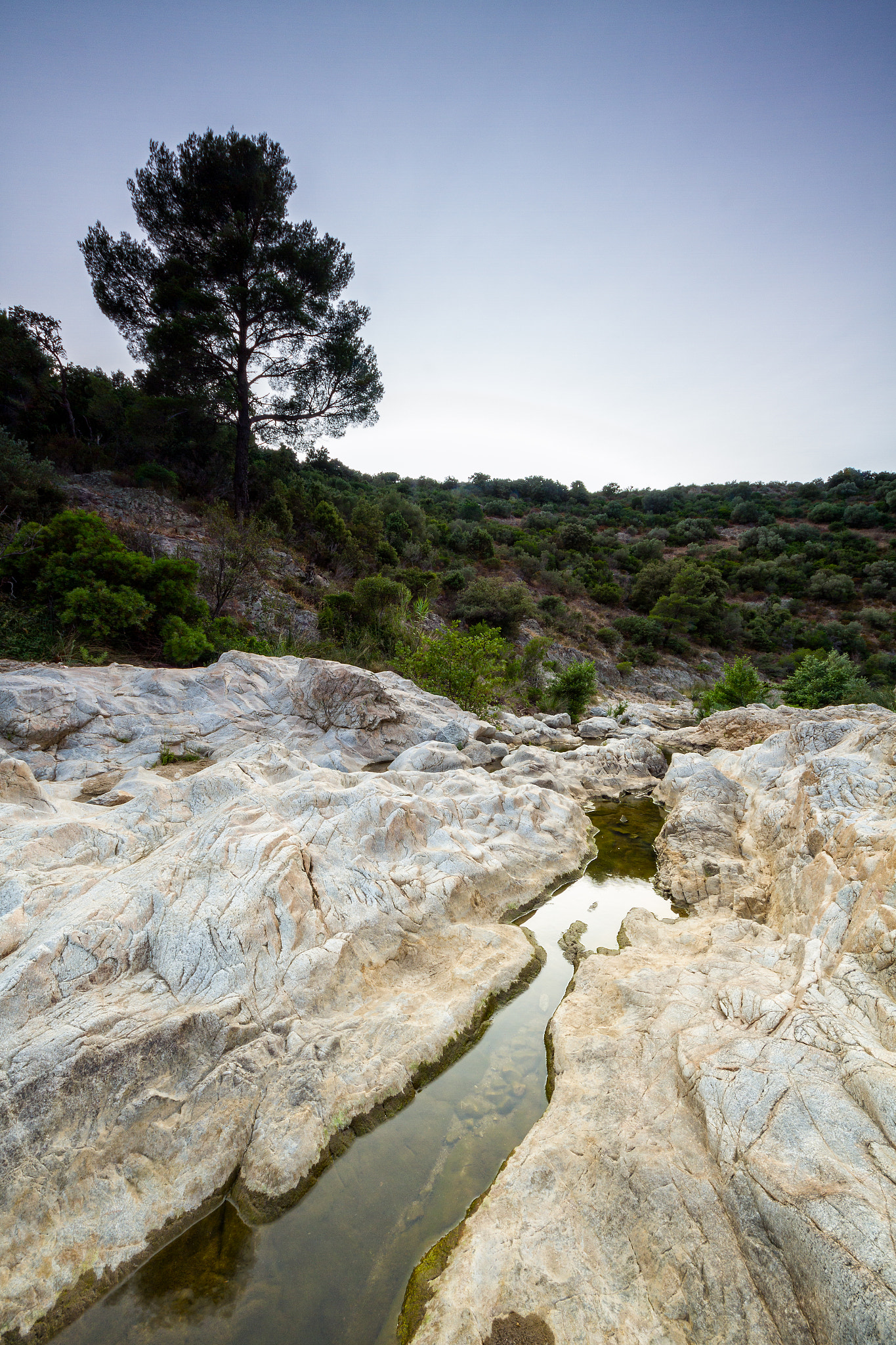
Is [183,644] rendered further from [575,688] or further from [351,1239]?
[575,688]

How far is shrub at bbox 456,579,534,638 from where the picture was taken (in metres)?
36.8

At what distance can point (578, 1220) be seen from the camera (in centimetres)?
326

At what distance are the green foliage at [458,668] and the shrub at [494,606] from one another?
17731 mm

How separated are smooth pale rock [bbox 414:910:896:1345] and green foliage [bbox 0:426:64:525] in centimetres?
2092

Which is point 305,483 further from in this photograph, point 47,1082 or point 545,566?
point 47,1082

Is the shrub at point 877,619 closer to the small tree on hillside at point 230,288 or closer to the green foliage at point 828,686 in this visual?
the green foliage at point 828,686

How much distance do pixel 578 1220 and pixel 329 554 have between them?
29.3 meters

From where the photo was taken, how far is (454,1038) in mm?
5055

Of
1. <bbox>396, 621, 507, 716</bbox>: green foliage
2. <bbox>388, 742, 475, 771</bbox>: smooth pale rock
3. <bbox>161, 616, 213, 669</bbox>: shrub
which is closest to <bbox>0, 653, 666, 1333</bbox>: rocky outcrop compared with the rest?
<bbox>388, 742, 475, 771</bbox>: smooth pale rock

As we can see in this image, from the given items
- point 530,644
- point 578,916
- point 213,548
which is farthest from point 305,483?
point 578,916

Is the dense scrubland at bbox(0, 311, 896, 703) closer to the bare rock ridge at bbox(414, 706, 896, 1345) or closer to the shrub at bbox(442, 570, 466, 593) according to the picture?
the shrub at bbox(442, 570, 466, 593)

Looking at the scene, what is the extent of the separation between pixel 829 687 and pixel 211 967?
2385 centimetres

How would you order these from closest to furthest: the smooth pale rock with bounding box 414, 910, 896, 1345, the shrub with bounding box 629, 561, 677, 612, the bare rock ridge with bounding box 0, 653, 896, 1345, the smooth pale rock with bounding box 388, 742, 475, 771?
1. the smooth pale rock with bounding box 414, 910, 896, 1345
2. the bare rock ridge with bounding box 0, 653, 896, 1345
3. the smooth pale rock with bounding box 388, 742, 475, 771
4. the shrub with bounding box 629, 561, 677, 612

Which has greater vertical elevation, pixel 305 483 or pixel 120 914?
pixel 305 483
